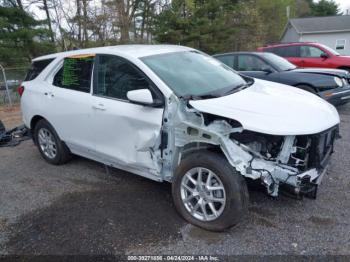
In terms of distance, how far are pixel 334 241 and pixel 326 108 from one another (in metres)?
1.34

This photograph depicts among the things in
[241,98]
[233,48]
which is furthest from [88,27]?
[241,98]

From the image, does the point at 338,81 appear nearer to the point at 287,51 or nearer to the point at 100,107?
the point at 287,51

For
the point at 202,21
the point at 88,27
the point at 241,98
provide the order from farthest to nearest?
the point at 202,21
the point at 88,27
the point at 241,98

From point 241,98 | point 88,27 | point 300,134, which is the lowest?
point 300,134

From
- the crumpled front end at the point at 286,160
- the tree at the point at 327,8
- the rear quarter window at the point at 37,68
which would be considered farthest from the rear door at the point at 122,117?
the tree at the point at 327,8

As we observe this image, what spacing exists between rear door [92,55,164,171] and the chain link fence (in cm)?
897

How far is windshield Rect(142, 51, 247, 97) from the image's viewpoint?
→ 3473mm

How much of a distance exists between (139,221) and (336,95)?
5.48m

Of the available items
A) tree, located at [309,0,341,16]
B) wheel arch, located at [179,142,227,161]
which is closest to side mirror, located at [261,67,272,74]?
wheel arch, located at [179,142,227,161]

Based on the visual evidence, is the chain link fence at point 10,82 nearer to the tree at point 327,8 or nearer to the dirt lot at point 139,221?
the dirt lot at point 139,221

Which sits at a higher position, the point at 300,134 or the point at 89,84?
the point at 89,84

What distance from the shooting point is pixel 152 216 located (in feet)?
11.2

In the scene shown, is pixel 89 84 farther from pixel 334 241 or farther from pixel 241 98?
pixel 334 241

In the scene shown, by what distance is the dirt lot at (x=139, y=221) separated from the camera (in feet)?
9.57
